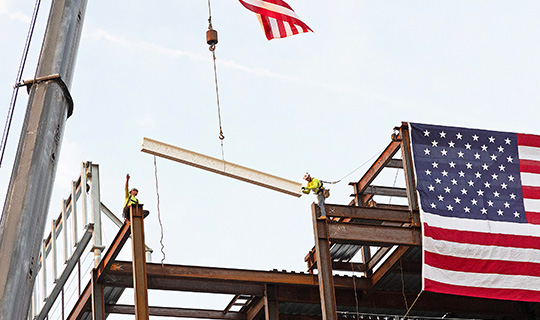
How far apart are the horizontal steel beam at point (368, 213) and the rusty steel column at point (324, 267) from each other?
737 millimetres

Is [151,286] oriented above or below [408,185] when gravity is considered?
below

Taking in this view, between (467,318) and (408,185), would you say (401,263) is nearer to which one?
(408,185)

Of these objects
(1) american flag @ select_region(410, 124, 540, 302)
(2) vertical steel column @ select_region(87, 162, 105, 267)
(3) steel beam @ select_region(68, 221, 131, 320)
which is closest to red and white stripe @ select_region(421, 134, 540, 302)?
(1) american flag @ select_region(410, 124, 540, 302)

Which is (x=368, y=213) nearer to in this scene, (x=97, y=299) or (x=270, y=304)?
(x=270, y=304)

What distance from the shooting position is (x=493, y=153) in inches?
1155

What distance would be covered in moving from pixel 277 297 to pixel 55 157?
1956cm

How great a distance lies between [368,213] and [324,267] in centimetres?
274

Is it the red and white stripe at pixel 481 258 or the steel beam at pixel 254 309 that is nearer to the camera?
the red and white stripe at pixel 481 258

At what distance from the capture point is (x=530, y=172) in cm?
2933

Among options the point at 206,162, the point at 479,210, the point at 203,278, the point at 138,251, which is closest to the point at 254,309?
the point at 203,278

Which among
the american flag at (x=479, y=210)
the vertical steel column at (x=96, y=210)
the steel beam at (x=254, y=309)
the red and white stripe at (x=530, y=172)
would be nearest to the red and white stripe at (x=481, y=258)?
the american flag at (x=479, y=210)

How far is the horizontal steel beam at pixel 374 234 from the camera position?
27438 mm

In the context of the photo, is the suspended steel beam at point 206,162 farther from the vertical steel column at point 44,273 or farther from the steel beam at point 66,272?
the vertical steel column at point 44,273

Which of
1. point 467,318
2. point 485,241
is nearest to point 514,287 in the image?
point 485,241
